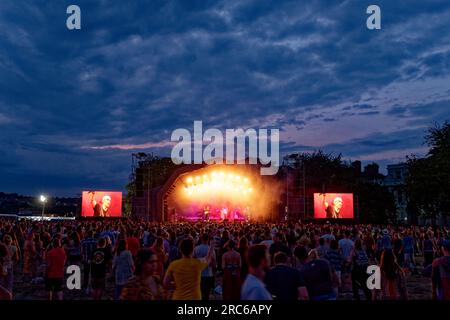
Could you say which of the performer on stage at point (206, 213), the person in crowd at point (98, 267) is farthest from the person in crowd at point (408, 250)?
the performer on stage at point (206, 213)

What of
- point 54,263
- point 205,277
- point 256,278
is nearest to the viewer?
point 256,278

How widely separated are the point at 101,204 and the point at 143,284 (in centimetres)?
3645

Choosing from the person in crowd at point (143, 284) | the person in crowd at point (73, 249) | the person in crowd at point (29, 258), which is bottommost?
the person in crowd at point (29, 258)

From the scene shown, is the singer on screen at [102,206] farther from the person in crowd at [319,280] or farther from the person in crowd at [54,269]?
the person in crowd at [319,280]

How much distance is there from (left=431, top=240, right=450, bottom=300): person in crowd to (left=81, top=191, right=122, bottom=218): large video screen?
35.1 metres

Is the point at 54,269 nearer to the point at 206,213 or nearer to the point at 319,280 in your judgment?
the point at 319,280

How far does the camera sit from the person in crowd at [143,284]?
4238 millimetres

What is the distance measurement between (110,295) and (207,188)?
32.0 m

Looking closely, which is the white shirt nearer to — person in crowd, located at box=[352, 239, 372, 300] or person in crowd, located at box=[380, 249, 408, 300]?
person in crowd, located at box=[380, 249, 408, 300]

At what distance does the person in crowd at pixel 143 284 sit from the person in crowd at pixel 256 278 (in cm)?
105

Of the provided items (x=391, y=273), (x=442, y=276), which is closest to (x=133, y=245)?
(x=391, y=273)

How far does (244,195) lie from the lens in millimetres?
42938

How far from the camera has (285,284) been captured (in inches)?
200

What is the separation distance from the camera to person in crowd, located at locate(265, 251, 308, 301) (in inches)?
198
